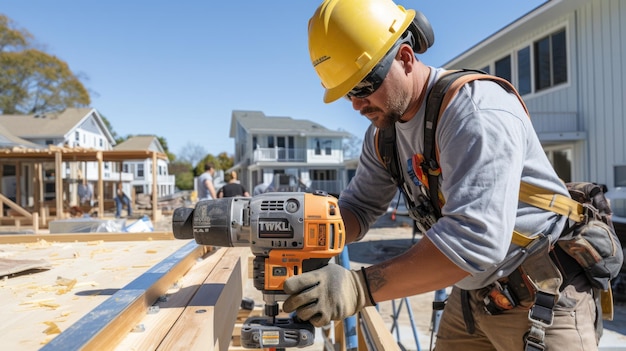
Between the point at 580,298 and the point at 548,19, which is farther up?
the point at 548,19

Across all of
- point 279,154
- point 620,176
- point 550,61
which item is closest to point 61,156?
point 550,61

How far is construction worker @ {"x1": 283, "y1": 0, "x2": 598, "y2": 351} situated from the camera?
124cm

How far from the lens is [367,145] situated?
7.03ft

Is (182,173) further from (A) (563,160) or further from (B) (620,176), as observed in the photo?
(B) (620,176)

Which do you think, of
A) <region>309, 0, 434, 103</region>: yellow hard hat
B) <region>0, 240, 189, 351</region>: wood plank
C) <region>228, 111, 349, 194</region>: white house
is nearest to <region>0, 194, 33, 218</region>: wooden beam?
<region>0, 240, 189, 351</region>: wood plank

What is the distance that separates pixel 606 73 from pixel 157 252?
8942 mm

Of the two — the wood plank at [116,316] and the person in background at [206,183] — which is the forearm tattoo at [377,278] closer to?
the wood plank at [116,316]

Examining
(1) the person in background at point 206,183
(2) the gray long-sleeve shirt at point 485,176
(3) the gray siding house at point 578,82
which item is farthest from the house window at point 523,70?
(2) the gray long-sleeve shirt at point 485,176

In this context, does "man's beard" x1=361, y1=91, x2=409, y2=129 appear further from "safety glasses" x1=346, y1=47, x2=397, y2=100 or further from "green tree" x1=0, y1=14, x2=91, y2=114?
"green tree" x1=0, y1=14, x2=91, y2=114

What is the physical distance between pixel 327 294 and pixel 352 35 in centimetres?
90

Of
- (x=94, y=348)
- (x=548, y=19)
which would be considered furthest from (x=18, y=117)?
(x=94, y=348)

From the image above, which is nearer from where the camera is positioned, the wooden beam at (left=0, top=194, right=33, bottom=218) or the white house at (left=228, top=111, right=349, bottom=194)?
the wooden beam at (left=0, top=194, right=33, bottom=218)

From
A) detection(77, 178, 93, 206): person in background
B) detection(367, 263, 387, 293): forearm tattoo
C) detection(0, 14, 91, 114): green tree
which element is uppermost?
detection(0, 14, 91, 114): green tree

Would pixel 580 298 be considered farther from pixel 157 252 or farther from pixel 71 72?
pixel 71 72
